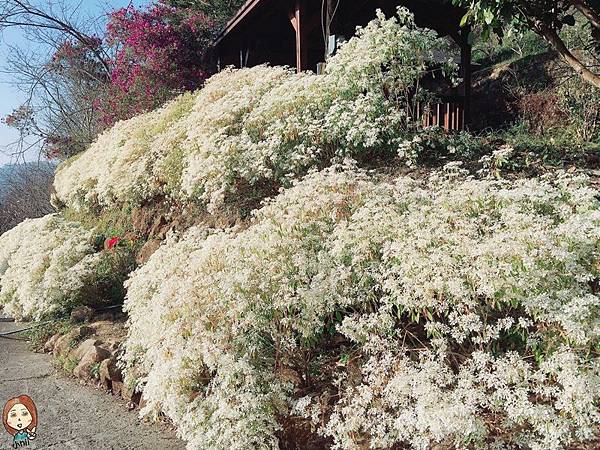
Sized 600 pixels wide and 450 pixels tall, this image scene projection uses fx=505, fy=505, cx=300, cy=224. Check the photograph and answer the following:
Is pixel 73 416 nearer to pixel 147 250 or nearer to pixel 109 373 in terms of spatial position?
pixel 109 373

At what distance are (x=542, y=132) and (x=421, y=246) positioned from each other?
6.52m

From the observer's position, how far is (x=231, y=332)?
108 inches

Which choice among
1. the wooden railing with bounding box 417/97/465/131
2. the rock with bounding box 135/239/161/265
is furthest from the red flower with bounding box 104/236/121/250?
the wooden railing with bounding box 417/97/465/131

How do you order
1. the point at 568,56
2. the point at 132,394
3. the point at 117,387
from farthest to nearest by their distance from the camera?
the point at 568,56 < the point at 117,387 < the point at 132,394

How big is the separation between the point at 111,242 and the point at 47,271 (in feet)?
3.48

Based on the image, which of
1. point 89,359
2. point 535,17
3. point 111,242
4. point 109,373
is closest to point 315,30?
point 111,242

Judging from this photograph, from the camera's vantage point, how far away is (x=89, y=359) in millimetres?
4324

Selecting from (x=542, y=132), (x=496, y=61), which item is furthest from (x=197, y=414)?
(x=496, y=61)

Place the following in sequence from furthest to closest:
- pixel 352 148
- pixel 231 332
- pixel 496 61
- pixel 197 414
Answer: pixel 496 61
pixel 352 148
pixel 231 332
pixel 197 414

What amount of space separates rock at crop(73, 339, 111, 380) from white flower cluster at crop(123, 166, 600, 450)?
4.08ft

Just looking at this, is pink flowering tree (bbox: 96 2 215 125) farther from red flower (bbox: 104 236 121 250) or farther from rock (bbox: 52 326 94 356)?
rock (bbox: 52 326 94 356)

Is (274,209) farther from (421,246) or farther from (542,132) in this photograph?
(542,132)

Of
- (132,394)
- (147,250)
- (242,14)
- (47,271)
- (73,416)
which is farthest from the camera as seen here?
(242,14)

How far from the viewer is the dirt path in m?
3.19
